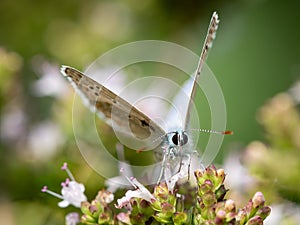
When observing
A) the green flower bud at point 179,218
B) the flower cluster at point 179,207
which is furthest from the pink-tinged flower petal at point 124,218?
the green flower bud at point 179,218

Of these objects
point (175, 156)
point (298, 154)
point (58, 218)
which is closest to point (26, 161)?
point (58, 218)

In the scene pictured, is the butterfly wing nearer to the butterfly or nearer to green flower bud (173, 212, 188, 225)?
the butterfly

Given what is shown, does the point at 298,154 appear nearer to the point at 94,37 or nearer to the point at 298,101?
the point at 298,101

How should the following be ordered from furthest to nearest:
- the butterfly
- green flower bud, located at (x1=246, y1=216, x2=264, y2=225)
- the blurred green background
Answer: the blurred green background
the butterfly
green flower bud, located at (x1=246, y1=216, x2=264, y2=225)

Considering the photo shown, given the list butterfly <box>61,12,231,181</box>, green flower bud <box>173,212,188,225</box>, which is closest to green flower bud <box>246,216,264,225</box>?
green flower bud <box>173,212,188,225</box>

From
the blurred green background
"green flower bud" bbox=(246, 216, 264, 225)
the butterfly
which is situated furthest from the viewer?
the blurred green background

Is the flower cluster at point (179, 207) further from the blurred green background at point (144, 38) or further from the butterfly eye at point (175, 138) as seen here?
the blurred green background at point (144, 38)
